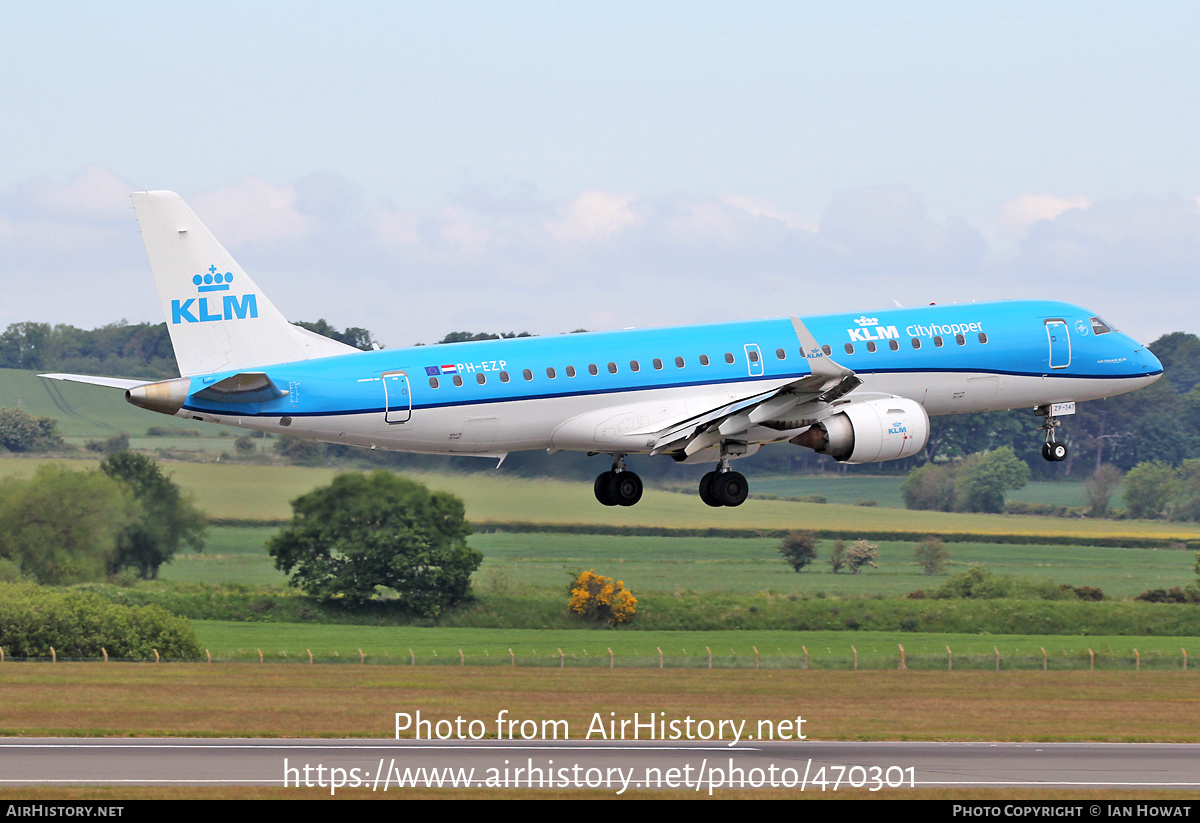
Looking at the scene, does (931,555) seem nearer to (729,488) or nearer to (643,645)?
(643,645)

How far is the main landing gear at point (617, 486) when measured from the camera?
159 ft

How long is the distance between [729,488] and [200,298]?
15.4 metres

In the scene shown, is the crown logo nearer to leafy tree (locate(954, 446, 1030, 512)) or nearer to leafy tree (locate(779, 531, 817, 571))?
leafy tree (locate(779, 531, 817, 571))

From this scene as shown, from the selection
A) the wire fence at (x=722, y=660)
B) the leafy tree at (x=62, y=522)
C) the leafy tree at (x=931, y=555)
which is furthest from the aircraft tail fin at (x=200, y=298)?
the leafy tree at (x=931, y=555)

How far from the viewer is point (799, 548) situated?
9806cm

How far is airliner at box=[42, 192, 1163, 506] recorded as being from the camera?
42.7 meters

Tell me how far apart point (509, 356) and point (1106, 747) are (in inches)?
960

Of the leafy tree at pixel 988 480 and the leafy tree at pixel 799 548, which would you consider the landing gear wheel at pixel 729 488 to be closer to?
the leafy tree at pixel 799 548

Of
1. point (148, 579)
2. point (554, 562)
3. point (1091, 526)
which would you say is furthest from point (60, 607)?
point (1091, 526)

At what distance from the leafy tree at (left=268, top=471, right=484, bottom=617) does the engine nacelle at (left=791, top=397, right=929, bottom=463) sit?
39.6m

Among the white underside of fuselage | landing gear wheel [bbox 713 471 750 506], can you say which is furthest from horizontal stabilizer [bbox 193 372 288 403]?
landing gear wheel [bbox 713 471 750 506]

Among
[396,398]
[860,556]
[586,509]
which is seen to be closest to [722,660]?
[586,509]
